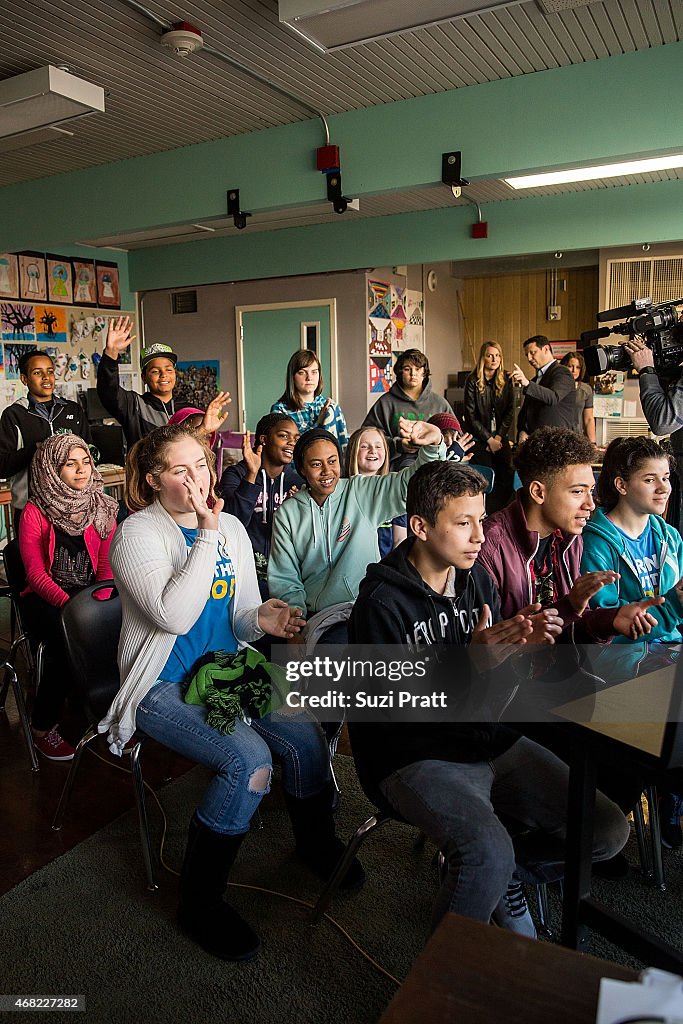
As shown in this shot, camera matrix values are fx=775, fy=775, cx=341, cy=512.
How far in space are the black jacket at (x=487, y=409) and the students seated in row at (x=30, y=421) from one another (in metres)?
2.58

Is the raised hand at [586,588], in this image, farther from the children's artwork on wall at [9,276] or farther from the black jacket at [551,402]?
the children's artwork on wall at [9,276]

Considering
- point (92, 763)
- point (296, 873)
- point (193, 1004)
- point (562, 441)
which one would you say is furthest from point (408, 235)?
point (193, 1004)

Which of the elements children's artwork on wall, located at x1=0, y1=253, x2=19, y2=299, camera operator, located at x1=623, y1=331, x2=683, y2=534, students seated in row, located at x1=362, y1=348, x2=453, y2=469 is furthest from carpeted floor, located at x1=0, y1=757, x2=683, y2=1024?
children's artwork on wall, located at x1=0, y1=253, x2=19, y2=299

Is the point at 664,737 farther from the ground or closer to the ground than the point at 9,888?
farther from the ground

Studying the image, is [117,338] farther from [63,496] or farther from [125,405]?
[63,496]

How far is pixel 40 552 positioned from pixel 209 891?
1.65m

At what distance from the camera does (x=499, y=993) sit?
2.84 ft

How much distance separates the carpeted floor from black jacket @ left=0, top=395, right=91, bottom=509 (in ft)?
7.43

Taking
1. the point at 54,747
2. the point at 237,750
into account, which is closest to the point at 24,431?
the point at 54,747

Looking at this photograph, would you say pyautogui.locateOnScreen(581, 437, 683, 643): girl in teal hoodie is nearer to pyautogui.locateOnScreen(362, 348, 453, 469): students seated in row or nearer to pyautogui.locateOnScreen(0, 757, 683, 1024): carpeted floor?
pyautogui.locateOnScreen(0, 757, 683, 1024): carpeted floor

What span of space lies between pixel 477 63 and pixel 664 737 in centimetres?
313

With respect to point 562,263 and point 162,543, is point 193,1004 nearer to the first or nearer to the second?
point 162,543

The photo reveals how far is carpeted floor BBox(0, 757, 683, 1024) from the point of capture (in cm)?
162

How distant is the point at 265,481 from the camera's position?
3.16m
